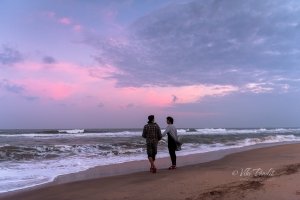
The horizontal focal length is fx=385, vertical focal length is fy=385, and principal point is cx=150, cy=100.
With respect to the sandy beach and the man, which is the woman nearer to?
the man

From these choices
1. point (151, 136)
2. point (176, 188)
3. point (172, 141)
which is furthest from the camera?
point (172, 141)

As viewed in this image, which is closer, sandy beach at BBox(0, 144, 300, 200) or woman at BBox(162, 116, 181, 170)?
sandy beach at BBox(0, 144, 300, 200)

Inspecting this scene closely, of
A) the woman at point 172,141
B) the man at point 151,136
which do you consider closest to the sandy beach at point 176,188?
the man at point 151,136

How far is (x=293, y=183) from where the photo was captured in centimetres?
732

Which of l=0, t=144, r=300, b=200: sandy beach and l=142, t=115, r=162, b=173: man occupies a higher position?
l=142, t=115, r=162, b=173: man

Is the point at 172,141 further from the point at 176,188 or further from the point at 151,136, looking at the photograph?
the point at 176,188

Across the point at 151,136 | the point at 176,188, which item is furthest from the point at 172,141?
the point at 176,188

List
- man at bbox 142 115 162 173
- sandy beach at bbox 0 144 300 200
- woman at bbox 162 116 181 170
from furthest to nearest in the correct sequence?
1. woman at bbox 162 116 181 170
2. man at bbox 142 115 162 173
3. sandy beach at bbox 0 144 300 200

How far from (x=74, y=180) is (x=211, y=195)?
4336mm

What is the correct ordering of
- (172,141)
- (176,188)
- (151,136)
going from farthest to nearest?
(172,141), (151,136), (176,188)

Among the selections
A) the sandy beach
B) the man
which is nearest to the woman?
the man

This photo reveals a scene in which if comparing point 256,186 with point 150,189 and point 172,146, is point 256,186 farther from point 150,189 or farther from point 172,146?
point 172,146

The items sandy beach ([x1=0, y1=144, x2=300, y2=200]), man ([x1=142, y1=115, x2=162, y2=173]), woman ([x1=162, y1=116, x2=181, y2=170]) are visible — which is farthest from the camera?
woman ([x1=162, y1=116, x2=181, y2=170])

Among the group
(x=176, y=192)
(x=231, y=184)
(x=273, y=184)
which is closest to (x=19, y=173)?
(x=176, y=192)
